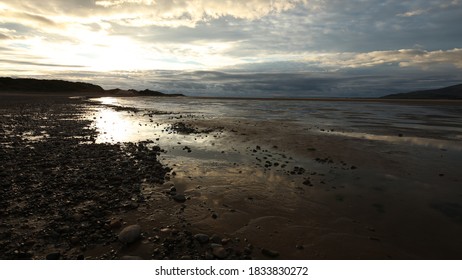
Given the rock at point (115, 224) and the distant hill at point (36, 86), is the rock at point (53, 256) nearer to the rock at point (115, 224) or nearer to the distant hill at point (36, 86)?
the rock at point (115, 224)

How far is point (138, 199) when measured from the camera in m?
7.25

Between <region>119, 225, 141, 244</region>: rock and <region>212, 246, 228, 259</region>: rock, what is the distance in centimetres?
166

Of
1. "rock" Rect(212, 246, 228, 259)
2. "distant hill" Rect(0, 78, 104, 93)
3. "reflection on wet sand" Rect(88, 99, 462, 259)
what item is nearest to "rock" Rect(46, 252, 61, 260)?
"reflection on wet sand" Rect(88, 99, 462, 259)

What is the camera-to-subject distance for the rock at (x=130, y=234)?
5.30 metres

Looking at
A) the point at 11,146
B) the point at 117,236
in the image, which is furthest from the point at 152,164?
the point at 11,146

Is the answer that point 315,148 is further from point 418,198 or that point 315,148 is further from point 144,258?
point 144,258

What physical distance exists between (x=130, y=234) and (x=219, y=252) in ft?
6.19

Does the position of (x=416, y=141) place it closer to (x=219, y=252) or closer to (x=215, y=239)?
(x=215, y=239)

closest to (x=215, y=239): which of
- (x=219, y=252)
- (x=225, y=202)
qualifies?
(x=219, y=252)

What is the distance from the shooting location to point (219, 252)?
16.5 ft

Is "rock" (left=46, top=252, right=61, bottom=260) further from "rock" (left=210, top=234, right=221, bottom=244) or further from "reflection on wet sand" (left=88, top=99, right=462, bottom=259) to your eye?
"rock" (left=210, top=234, right=221, bottom=244)

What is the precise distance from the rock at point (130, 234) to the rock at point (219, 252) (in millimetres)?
1657
